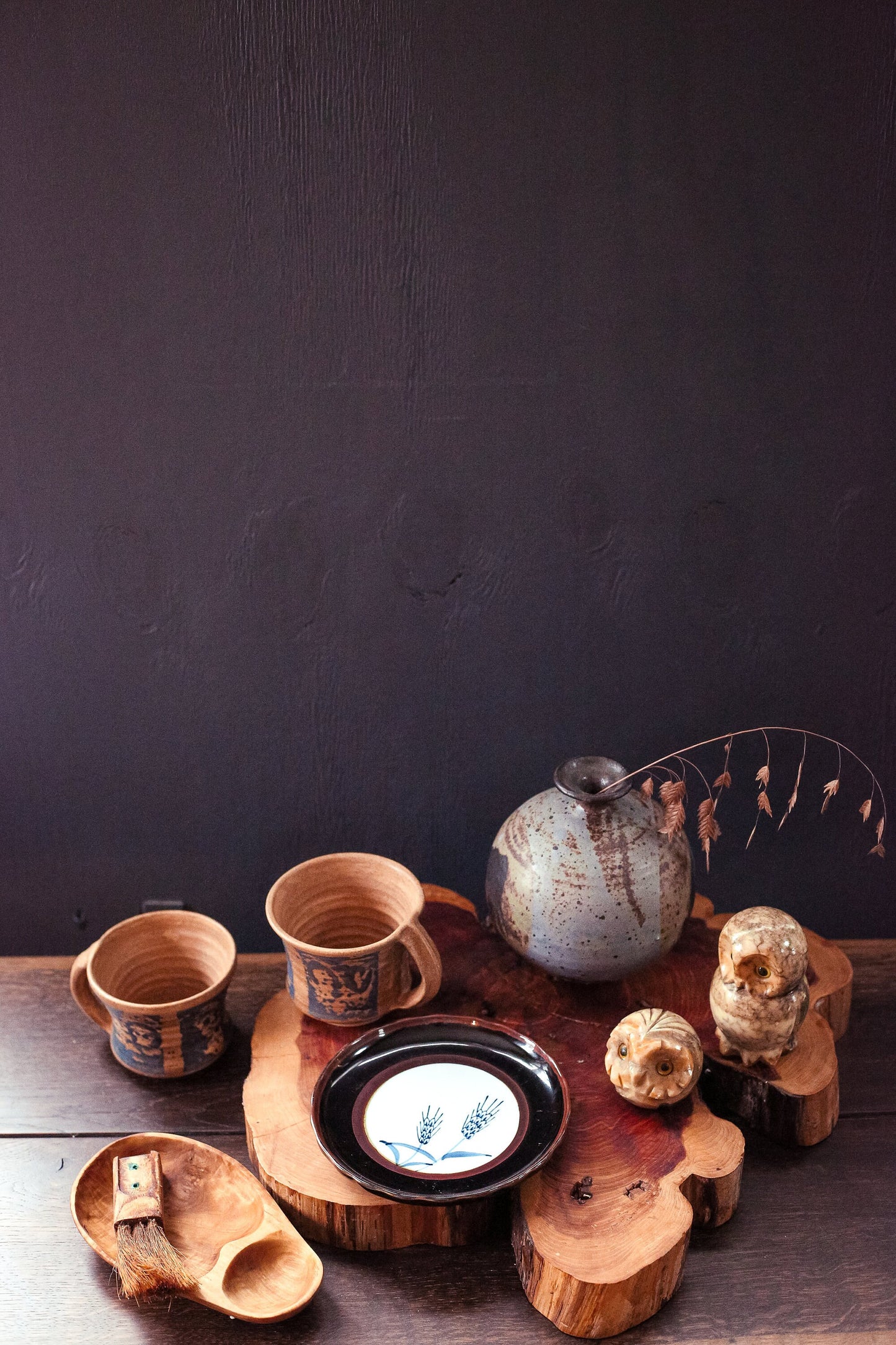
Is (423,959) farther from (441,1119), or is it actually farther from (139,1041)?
(139,1041)

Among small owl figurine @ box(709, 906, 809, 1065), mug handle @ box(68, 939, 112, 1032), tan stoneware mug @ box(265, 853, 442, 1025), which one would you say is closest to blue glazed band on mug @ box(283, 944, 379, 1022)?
tan stoneware mug @ box(265, 853, 442, 1025)

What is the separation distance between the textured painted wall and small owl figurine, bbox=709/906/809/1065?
0.32m

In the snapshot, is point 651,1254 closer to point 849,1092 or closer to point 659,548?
point 849,1092

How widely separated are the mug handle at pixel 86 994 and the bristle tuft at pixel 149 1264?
0.92 feet

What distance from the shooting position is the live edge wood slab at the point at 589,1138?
848 mm

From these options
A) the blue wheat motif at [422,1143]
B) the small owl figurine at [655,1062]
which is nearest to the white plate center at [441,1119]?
the blue wheat motif at [422,1143]

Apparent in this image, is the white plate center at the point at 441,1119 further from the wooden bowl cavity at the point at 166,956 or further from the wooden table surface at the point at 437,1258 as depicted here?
the wooden bowl cavity at the point at 166,956

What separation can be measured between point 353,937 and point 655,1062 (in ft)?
1.22

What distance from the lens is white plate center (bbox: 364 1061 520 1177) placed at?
93cm

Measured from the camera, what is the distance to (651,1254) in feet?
2.74

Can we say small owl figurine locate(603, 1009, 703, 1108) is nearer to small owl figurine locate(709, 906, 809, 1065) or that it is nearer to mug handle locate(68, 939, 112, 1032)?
small owl figurine locate(709, 906, 809, 1065)

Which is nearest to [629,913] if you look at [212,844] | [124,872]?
[212,844]

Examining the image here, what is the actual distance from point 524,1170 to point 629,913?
0.25 m

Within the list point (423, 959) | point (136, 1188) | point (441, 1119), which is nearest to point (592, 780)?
point (423, 959)
